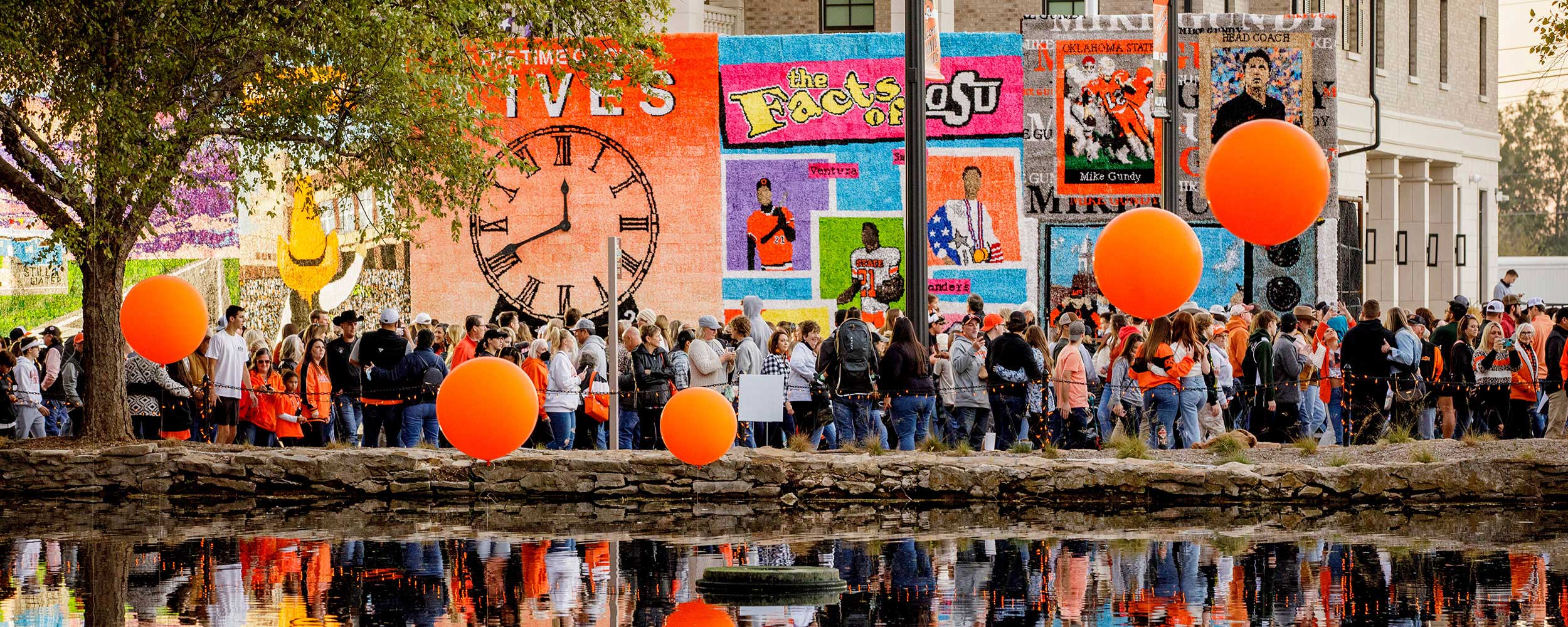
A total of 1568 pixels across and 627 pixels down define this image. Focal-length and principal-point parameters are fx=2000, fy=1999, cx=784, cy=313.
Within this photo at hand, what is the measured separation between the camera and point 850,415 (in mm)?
18562

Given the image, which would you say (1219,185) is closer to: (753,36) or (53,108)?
(53,108)

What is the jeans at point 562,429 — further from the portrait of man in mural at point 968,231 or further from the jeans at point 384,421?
the portrait of man in mural at point 968,231

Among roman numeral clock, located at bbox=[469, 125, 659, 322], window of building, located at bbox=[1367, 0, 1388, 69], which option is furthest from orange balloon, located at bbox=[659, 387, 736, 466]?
window of building, located at bbox=[1367, 0, 1388, 69]

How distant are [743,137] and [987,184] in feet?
11.4

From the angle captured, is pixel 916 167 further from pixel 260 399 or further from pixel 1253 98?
pixel 1253 98

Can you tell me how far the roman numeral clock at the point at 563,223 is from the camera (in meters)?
28.2

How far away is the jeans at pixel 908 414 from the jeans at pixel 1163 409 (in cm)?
198

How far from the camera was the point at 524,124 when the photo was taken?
92.8 ft

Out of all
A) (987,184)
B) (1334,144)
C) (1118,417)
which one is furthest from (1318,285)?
(1118,417)

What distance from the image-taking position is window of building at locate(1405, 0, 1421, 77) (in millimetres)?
44219

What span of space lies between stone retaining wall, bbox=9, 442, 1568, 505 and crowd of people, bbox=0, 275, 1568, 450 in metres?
0.95

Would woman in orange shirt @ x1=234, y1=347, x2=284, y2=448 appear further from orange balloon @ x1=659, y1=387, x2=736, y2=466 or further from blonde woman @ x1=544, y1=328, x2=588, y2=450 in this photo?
orange balloon @ x1=659, y1=387, x2=736, y2=466

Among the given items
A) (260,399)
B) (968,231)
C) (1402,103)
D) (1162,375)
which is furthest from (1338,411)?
(1402,103)

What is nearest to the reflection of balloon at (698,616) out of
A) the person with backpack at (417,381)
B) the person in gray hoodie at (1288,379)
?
the person with backpack at (417,381)
